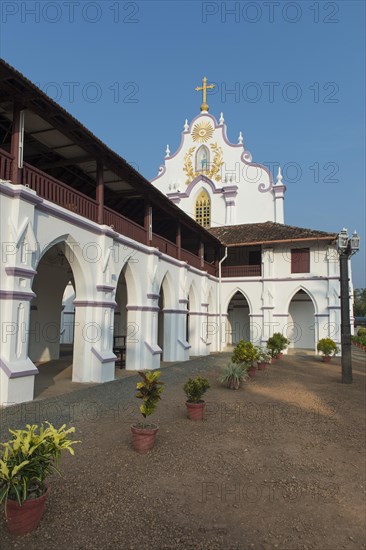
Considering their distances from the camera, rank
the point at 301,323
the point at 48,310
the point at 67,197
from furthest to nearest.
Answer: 1. the point at 301,323
2. the point at 48,310
3. the point at 67,197

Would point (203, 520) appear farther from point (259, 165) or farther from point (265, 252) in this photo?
point (259, 165)

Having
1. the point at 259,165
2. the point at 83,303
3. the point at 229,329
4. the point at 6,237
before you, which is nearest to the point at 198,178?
the point at 259,165

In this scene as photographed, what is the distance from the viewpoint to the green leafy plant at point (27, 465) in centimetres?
327

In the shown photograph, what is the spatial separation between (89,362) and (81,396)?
188 cm

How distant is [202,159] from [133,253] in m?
16.7

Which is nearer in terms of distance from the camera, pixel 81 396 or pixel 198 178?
pixel 81 396

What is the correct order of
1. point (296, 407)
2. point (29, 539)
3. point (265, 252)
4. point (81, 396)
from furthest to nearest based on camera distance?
point (265, 252) → point (81, 396) → point (296, 407) → point (29, 539)

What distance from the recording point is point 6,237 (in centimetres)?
805

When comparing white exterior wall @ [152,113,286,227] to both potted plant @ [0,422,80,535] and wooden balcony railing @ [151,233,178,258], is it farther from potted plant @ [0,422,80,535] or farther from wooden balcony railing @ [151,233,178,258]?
potted plant @ [0,422,80,535]

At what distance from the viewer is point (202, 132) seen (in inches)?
1109

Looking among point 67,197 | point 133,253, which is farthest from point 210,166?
point 67,197

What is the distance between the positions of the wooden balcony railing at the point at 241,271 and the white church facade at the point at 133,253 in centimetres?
7

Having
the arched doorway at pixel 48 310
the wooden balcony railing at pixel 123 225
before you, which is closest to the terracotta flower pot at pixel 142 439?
the wooden balcony railing at pixel 123 225

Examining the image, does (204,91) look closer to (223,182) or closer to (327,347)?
(223,182)
